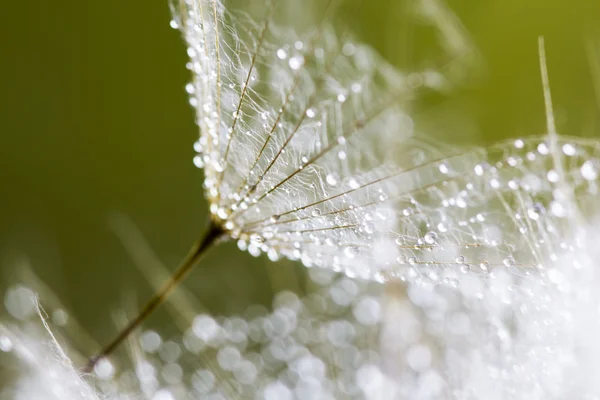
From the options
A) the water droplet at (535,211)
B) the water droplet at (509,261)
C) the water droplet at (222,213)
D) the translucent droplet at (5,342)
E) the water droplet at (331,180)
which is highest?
the water droplet at (535,211)

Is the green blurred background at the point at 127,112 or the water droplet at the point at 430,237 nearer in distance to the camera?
the water droplet at the point at 430,237

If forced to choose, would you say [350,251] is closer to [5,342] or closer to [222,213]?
[222,213]

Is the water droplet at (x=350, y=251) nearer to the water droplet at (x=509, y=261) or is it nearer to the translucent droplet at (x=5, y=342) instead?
the water droplet at (x=509, y=261)

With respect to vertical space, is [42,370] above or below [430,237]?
below

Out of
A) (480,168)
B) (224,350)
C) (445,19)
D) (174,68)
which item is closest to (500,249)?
(480,168)

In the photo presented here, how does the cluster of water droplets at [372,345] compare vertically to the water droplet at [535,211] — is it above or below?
below

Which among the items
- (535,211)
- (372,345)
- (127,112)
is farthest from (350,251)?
(127,112)

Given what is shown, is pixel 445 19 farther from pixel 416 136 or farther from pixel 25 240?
pixel 25 240

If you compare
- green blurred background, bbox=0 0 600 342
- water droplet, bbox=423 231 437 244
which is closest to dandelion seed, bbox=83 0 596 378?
water droplet, bbox=423 231 437 244

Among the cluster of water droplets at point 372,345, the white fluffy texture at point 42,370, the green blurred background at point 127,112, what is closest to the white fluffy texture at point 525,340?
the cluster of water droplets at point 372,345
